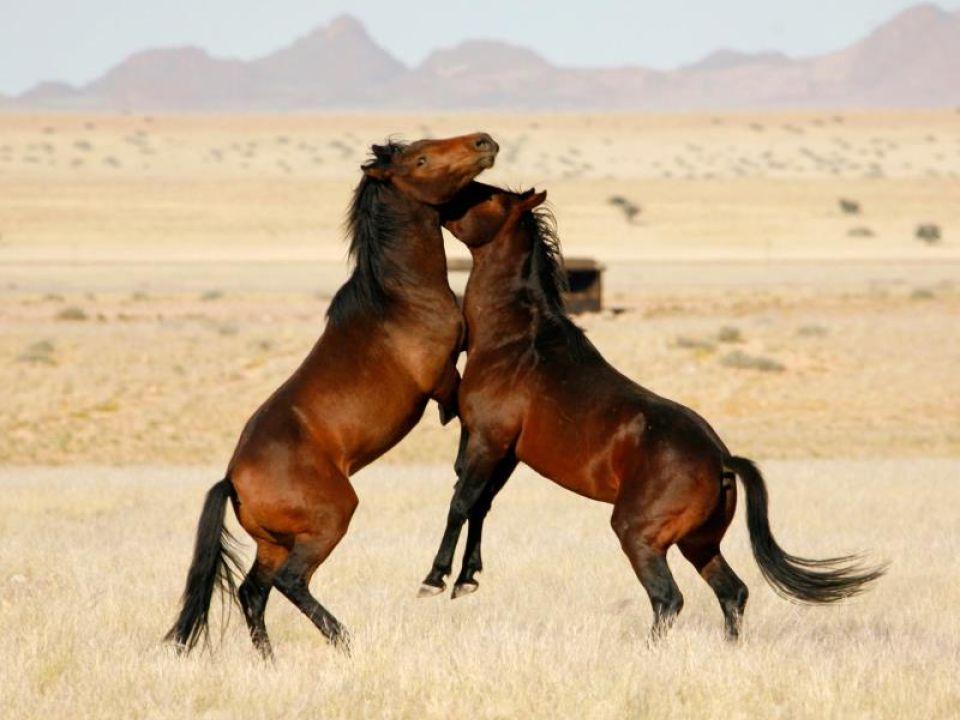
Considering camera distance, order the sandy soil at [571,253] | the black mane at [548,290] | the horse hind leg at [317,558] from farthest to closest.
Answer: the sandy soil at [571,253] < the black mane at [548,290] < the horse hind leg at [317,558]

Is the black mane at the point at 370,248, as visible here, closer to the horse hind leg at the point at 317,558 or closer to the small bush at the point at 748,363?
the horse hind leg at the point at 317,558

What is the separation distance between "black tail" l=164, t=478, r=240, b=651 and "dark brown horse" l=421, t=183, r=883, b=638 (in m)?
1.02

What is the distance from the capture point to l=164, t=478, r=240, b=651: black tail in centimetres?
779

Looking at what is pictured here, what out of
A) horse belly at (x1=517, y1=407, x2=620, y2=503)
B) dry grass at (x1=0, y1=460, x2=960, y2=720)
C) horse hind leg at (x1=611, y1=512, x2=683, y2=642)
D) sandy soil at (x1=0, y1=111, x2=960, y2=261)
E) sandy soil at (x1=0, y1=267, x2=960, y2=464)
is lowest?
sandy soil at (x1=0, y1=111, x2=960, y2=261)

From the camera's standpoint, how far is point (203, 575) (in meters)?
7.90

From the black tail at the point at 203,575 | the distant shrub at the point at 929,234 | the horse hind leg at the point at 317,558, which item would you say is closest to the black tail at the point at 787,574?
the horse hind leg at the point at 317,558

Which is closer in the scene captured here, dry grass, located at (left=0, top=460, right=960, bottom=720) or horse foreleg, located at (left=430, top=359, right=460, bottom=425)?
dry grass, located at (left=0, top=460, right=960, bottom=720)

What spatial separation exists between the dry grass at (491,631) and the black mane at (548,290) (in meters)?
1.42

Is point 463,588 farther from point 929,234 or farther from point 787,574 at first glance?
point 929,234

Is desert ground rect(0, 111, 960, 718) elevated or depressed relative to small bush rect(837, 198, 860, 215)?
elevated

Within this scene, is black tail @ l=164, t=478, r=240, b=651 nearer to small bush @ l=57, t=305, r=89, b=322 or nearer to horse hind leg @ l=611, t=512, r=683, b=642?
horse hind leg @ l=611, t=512, r=683, b=642

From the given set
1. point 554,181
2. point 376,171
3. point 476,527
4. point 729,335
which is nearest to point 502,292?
point 376,171

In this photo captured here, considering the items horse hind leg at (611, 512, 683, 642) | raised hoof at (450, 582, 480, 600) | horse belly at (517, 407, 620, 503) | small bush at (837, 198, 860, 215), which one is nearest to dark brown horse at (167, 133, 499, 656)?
horse belly at (517, 407, 620, 503)

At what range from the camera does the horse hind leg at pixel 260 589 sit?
7.76m
